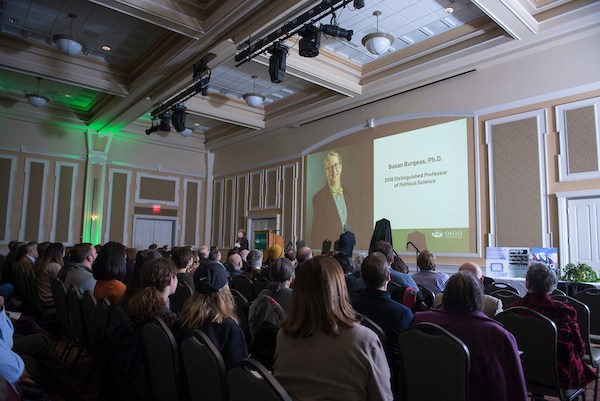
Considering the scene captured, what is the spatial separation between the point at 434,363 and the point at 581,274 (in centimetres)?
474

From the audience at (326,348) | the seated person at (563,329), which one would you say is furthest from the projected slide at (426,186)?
the audience at (326,348)

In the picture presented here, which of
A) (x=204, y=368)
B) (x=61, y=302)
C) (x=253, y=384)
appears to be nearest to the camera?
(x=253, y=384)

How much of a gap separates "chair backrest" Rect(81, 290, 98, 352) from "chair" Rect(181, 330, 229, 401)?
Result: 4.32 feet

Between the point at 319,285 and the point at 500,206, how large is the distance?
6.39m

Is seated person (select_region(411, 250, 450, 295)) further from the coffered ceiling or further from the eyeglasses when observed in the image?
the eyeglasses

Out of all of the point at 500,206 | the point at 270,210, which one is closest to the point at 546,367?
the point at 500,206

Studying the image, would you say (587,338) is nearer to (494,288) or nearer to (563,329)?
(563,329)

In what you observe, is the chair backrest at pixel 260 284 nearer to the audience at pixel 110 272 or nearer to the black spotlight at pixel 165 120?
the audience at pixel 110 272

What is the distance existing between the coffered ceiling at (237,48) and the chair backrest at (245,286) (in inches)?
148

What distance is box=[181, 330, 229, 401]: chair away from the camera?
1.58m

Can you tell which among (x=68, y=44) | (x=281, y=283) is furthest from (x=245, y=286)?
(x=68, y=44)

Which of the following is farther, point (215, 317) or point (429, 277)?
point (429, 277)

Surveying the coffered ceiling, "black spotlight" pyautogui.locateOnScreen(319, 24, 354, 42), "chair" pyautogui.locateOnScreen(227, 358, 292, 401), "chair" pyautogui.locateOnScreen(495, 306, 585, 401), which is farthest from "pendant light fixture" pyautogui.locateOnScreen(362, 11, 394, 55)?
"chair" pyautogui.locateOnScreen(227, 358, 292, 401)

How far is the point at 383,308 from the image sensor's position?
238 centimetres
